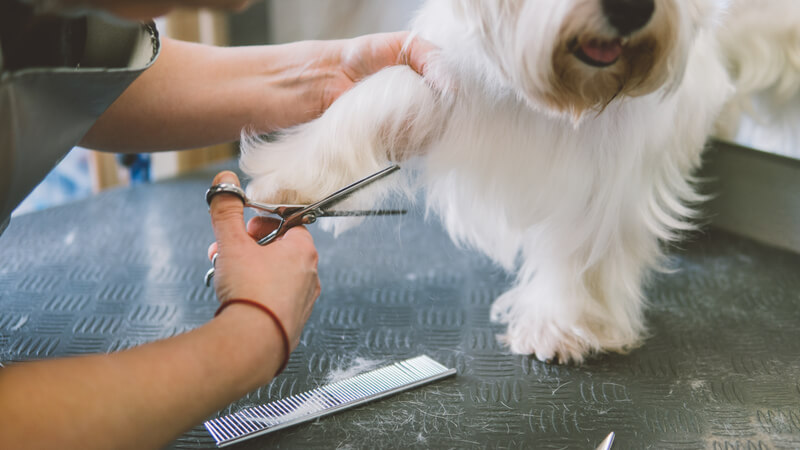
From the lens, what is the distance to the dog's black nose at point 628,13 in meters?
0.71

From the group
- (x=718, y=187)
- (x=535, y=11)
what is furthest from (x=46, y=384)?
(x=718, y=187)

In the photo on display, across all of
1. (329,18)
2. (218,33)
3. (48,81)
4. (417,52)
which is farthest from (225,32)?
(48,81)

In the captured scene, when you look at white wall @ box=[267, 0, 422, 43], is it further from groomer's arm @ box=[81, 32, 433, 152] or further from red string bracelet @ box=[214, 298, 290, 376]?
red string bracelet @ box=[214, 298, 290, 376]

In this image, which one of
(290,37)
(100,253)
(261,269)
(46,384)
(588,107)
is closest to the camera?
(46,384)

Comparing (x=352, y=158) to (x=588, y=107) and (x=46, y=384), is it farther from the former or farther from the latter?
(x=46, y=384)

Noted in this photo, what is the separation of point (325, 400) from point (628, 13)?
0.55 meters

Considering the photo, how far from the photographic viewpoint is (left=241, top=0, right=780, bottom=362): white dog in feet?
2.50

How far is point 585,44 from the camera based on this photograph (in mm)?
752

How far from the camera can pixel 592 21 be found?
2.36 ft

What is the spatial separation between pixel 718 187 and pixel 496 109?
0.74m

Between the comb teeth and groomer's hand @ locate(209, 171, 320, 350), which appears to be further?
the comb teeth

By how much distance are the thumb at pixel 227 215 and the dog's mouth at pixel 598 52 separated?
406 millimetres

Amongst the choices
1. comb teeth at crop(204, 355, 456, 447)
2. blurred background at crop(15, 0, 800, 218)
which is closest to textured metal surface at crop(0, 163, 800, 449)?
comb teeth at crop(204, 355, 456, 447)

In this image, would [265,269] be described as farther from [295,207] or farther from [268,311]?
[295,207]
